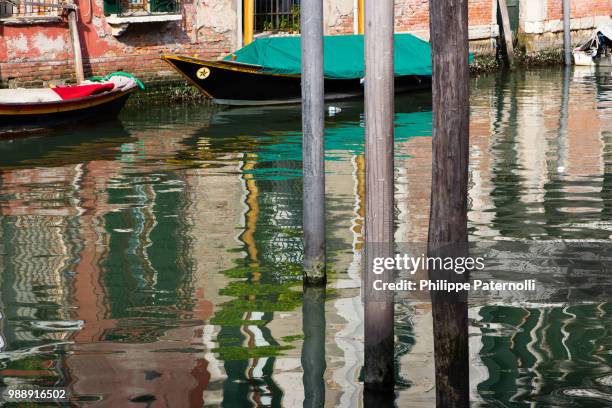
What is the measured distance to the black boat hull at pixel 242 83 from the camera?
541 inches

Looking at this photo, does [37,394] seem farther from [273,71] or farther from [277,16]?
[277,16]

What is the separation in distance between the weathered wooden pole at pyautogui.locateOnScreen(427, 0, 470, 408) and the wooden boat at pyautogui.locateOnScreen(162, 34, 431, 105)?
10.1 metres

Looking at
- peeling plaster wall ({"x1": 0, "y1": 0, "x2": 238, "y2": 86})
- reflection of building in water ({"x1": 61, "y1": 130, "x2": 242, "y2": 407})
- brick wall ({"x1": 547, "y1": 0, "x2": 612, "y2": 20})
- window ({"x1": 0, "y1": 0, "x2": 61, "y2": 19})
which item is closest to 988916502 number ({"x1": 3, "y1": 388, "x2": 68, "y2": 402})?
reflection of building in water ({"x1": 61, "y1": 130, "x2": 242, "y2": 407})

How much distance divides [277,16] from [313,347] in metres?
11.4

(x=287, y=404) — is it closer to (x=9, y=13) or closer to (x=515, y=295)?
(x=515, y=295)

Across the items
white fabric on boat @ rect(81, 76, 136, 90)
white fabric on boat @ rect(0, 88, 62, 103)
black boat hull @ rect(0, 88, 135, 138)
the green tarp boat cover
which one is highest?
the green tarp boat cover

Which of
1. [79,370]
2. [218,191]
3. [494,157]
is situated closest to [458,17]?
[79,370]

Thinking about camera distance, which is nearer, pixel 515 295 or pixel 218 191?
pixel 515 295

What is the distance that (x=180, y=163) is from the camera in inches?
390

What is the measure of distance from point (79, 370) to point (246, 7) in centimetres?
1121

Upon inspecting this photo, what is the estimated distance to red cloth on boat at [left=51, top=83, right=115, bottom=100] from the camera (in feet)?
40.7

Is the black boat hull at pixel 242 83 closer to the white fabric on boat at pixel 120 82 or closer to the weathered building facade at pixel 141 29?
the white fabric on boat at pixel 120 82

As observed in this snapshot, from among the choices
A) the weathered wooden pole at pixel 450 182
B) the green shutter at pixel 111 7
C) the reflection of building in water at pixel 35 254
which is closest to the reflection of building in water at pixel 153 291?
the reflection of building in water at pixel 35 254

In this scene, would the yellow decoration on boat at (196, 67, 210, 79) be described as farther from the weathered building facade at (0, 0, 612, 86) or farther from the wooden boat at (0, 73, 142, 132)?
the weathered building facade at (0, 0, 612, 86)
